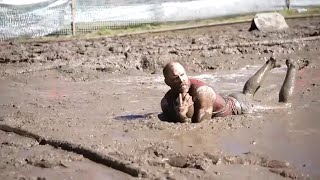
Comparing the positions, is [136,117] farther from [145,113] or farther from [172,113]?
[172,113]

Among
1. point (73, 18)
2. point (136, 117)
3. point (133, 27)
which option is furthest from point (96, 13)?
point (136, 117)

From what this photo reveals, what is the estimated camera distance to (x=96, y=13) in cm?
1581

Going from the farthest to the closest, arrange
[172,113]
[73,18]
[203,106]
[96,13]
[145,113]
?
1. [96,13]
2. [73,18]
3. [145,113]
4. [172,113]
5. [203,106]

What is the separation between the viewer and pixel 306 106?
8.89 m

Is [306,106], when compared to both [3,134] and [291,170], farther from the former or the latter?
[3,134]

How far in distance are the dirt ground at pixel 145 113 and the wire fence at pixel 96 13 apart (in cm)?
104

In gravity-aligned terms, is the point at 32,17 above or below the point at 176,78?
above

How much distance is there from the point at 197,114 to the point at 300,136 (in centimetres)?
129

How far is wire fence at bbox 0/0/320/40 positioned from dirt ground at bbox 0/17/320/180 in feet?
3.42

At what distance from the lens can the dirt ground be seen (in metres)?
6.08

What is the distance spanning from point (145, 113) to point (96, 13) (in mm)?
7595

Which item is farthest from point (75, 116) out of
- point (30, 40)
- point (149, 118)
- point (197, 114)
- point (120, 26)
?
point (120, 26)

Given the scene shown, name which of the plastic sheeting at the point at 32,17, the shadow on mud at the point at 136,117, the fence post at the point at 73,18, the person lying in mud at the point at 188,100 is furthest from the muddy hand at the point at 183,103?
the fence post at the point at 73,18

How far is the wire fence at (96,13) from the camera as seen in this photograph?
1476 centimetres
